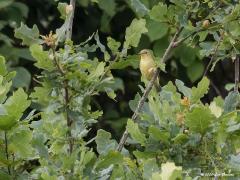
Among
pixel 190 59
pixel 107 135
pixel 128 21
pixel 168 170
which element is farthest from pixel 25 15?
pixel 168 170

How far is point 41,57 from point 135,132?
20cm

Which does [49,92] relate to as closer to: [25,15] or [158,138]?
[158,138]

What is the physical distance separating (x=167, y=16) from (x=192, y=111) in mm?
306

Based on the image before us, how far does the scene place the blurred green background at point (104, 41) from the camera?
127 inches

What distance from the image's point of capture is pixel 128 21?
360 centimetres

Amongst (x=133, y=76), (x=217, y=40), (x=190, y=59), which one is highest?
(x=217, y=40)

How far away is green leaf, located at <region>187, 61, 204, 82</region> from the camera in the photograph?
11.0 ft

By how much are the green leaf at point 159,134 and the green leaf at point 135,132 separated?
2 centimetres

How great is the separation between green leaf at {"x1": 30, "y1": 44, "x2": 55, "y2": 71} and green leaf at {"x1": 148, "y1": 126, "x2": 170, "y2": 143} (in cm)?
19

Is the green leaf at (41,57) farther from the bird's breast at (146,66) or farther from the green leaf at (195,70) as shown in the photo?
the green leaf at (195,70)

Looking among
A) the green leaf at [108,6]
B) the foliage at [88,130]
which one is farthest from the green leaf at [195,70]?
the foliage at [88,130]

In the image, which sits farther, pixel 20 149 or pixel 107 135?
pixel 107 135

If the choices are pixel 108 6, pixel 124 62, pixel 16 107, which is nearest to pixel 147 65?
pixel 124 62

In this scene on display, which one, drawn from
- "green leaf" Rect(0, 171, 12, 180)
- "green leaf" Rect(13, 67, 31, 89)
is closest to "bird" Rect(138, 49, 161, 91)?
"green leaf" Rect(0, 171, 12, 180)
